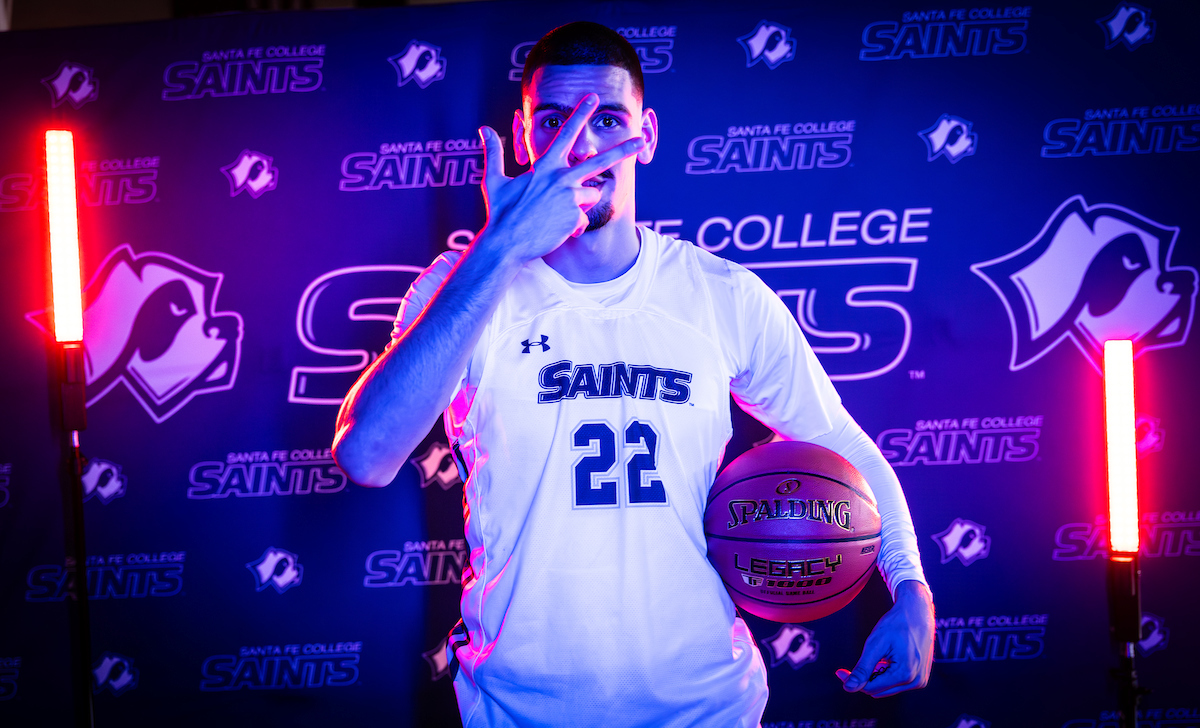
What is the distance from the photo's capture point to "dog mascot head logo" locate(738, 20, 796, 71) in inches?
93.5

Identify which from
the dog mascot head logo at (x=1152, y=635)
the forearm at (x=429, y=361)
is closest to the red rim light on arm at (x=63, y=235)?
the forearm at (x=429, y=361)

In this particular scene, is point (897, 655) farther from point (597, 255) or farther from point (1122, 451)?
point (1122, 451)

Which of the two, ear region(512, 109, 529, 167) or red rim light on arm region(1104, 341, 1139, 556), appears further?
red rim light on arm region(1104, 341, 1139, 556)

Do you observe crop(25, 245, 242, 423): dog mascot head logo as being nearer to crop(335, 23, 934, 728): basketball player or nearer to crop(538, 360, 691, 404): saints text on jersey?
crop(335, 23, 934, 728): basketball player

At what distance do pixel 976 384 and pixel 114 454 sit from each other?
298cm

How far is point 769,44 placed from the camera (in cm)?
238

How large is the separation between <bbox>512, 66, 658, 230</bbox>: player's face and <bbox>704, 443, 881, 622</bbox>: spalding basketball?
667mm

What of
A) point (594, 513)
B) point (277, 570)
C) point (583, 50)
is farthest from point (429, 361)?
point (277, 570)

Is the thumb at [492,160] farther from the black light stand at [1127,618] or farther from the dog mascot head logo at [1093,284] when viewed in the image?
the black light stand at [1127,618]

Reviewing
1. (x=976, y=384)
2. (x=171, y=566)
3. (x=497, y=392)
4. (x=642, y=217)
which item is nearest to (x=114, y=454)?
(x=171, y=566)

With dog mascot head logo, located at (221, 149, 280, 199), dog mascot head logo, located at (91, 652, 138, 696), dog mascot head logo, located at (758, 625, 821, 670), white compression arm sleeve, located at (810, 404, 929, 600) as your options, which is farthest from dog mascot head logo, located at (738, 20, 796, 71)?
dog mascot head logo, located at (91, 652, 138, 696)

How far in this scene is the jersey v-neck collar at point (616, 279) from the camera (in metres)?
1.56

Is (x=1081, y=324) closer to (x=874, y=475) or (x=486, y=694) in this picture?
(x=874, y=475)

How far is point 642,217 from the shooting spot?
2.38 metres
